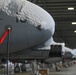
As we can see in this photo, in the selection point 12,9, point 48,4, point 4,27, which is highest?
point 48,4

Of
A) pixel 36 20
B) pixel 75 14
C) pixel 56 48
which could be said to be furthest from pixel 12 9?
pixel 75 14

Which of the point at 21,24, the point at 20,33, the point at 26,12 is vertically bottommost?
the point at 20,33

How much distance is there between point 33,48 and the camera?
517 centimetres

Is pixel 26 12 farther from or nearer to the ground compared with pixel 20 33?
farther from the ground

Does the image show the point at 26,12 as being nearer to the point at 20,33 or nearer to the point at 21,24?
the point at 21,24

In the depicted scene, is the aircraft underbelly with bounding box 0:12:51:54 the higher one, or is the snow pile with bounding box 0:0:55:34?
the snow pile with bounding box 0:0:55:34

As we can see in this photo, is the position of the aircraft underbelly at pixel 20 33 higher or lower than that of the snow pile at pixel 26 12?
lower

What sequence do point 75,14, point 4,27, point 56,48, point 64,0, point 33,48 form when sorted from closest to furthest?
1. point 4,27
2. point 33,48
3. point 56,48
4. point 64,0
5. point 75,14

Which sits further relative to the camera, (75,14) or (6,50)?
(75,14)

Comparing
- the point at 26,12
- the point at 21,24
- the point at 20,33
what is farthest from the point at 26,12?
the point at 20,33

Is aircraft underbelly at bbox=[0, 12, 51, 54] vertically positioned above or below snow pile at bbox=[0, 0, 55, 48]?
below

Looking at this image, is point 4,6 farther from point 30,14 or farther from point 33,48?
point 33,48

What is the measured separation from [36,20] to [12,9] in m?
0.41

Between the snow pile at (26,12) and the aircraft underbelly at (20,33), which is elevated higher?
the snow pile at (26,12)
